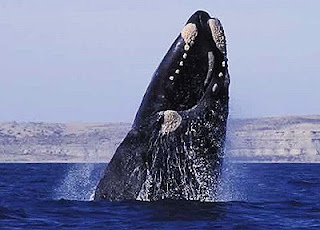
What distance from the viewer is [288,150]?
193m

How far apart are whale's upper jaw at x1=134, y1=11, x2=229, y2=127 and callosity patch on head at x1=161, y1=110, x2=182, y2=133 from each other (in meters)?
0.21

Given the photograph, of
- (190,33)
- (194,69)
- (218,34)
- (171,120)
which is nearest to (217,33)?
(218,34)

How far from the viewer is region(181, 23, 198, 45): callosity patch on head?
1442cm

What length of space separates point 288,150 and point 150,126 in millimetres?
179588

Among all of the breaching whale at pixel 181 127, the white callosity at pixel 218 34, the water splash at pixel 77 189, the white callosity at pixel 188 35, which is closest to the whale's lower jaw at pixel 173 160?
the breaching whale at pixel 181 127

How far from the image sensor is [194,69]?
1458 centimetres

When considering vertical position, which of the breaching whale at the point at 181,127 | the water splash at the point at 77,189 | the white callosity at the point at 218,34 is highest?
the white callosity at the point at 218,34

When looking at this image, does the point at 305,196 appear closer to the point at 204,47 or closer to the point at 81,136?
the point at 204,47

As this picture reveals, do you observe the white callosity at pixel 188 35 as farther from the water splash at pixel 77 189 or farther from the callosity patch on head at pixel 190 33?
the water splash at pixel 77 189

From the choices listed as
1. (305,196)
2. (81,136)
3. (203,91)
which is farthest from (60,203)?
(81,136)

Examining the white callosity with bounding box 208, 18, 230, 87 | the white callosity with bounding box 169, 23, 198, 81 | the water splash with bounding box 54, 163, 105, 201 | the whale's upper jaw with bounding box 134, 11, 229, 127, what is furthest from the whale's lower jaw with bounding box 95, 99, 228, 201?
the water splash with bounding box 54, 163, 105, 201

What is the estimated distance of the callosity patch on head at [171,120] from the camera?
47.7 ft

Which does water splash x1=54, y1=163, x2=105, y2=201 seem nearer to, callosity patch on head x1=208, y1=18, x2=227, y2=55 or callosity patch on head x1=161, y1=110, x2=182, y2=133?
callosity patch on head x1=161, y1=110, x2=182, y2=133

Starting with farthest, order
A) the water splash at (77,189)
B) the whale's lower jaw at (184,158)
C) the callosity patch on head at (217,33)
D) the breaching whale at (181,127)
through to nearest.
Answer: the water splash at (77,189)
the whale's lower jaw at (184,158)
the breaching whale at (181,127)
the callosity patch on head at (217,33)
